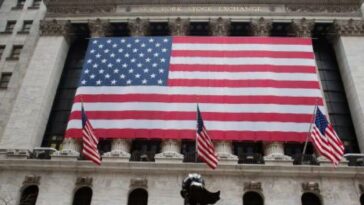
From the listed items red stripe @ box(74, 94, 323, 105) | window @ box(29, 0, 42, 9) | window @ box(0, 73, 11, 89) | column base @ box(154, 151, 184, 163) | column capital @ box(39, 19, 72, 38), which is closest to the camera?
column base @ box(154, 151, 184, 163)

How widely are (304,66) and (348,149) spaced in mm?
7304

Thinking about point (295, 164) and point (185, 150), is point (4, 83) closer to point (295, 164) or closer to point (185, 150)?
point (185, 150)

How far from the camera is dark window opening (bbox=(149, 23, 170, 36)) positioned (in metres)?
38.9

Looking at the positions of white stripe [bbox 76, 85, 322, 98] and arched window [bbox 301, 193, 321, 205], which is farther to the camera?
white stripe [bbox 76, 85, 322, 98]

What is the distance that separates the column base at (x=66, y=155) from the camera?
28906mm

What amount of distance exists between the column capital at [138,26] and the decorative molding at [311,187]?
65.5ft

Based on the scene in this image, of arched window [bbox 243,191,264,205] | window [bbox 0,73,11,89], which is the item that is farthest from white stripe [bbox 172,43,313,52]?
window [bbox 0,73,11,89]

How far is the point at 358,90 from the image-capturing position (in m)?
32.8

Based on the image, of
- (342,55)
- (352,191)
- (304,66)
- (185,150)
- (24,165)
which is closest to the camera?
(352,191)

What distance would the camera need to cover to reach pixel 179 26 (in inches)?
1495

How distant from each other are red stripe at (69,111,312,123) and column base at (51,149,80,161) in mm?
3286

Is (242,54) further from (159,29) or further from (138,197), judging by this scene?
(138,197)

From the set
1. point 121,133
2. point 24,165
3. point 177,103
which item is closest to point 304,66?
point 177,103

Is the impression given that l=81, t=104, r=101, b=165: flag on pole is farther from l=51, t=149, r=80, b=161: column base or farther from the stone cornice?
l=51, t=149, r=80, b=161: column base
